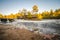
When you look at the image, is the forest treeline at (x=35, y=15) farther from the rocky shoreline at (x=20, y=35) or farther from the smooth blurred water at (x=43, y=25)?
the rocky shoreline at (x=20, y=35)

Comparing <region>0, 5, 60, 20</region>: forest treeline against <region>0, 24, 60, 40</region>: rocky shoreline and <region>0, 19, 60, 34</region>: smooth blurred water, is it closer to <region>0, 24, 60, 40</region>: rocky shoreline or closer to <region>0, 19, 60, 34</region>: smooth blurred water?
<region>0, 19, 60, 34</region>: smooth blurred water

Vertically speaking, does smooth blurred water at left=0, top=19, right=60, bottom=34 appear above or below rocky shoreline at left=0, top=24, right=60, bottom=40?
above

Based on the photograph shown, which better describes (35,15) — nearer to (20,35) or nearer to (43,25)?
(43,25)

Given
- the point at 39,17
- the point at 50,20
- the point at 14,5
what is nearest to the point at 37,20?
the point at 39,17

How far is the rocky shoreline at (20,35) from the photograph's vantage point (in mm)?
2350

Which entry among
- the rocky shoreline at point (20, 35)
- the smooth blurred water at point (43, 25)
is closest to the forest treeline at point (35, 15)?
the smooth blurred water at point (43, 25)

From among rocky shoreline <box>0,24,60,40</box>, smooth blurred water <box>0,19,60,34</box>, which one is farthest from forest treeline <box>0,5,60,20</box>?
rocky shoreline <box>0,24,60,40</box>

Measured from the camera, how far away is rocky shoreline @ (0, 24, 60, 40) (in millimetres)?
2350

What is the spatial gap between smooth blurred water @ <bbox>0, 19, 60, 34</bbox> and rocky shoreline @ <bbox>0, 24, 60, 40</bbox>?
0.27 feet

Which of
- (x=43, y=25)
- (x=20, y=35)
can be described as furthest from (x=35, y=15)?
(x=20, y=35)

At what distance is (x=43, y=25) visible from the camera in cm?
245

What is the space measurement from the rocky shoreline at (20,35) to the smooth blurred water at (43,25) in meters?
0.08

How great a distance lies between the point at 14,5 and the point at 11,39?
0.73 metres

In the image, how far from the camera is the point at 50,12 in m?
2.48
